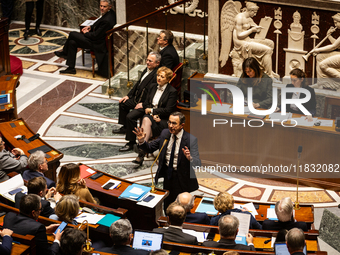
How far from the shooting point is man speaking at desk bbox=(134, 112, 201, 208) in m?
5.66

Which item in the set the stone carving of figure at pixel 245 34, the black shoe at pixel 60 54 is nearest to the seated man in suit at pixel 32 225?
the stone carving of figure at pixel 245 34

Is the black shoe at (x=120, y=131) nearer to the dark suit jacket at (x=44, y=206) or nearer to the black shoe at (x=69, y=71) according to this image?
the black shoe at (x=69, y=71)

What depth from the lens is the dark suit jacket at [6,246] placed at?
3754 millimetres

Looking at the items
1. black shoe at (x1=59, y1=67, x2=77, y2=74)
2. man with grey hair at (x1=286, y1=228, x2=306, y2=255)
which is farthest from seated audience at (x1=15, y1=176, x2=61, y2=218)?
black shoe at (x1=59, y1=67, x2=77, y2=74)

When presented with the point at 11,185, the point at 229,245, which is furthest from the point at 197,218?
the point at 11,185

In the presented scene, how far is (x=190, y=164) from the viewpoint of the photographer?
5.69 m

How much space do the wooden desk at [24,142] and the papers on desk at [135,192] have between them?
1175 millimetres

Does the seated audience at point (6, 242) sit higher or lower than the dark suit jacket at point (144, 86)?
lower

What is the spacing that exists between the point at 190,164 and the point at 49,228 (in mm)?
1865

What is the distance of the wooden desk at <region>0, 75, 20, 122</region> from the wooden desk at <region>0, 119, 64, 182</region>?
0.27 m

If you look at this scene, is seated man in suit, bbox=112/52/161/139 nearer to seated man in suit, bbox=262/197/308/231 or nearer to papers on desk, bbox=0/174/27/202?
papers on desk, bbox=0/174/27/202

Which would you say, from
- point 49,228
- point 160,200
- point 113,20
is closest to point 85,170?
point 160,200

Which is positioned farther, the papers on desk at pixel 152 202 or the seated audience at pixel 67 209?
the papers on desk at pixel 152 202

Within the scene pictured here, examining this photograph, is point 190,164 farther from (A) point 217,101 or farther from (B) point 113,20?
(B) point 113,20
